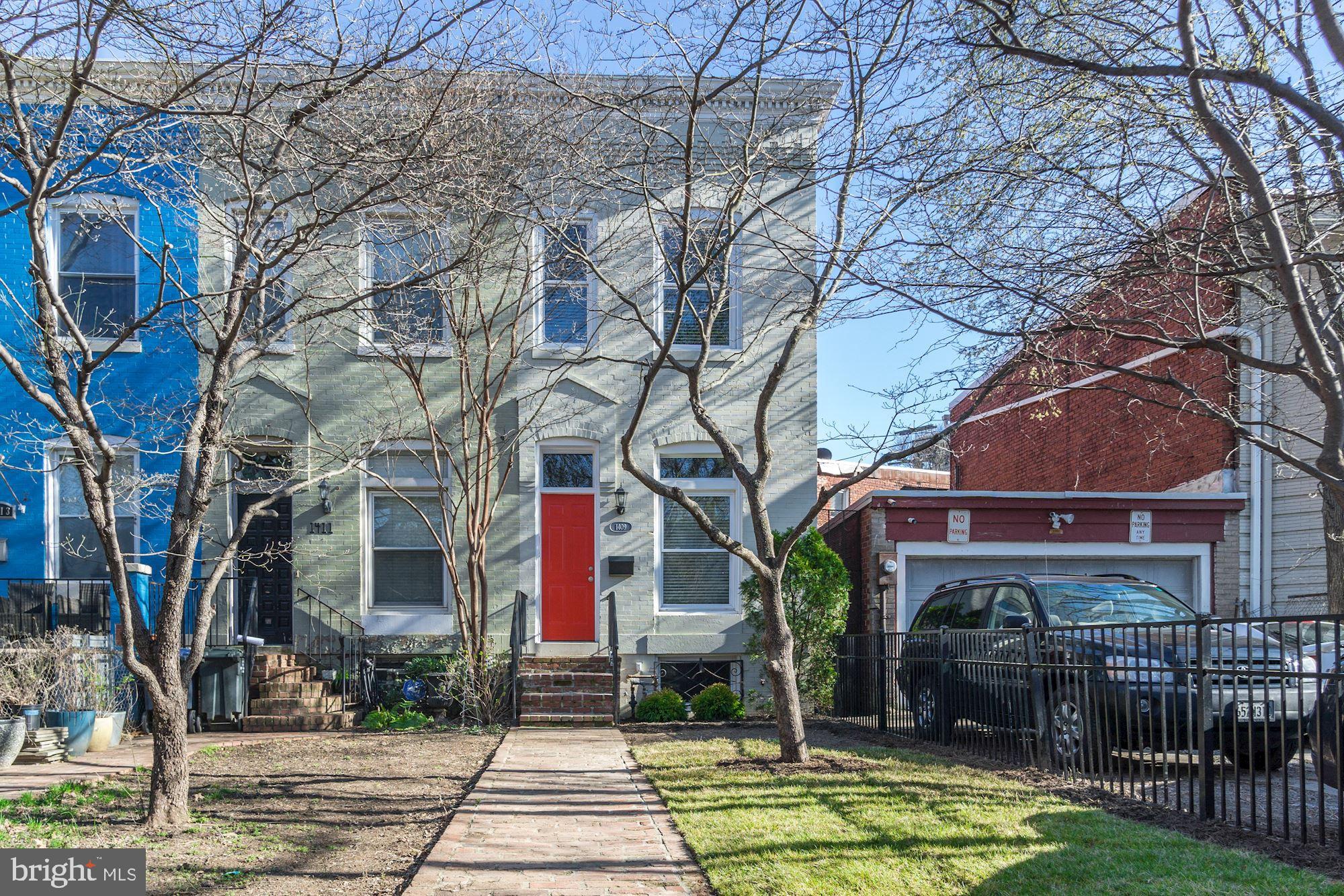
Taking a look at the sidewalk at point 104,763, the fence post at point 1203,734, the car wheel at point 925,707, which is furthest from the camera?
the car wheel at point 925,707

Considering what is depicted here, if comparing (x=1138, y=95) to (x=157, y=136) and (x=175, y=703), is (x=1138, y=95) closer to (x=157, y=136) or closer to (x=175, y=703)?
(x=175, y=703)

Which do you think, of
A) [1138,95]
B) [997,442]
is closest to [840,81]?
[1138,95]

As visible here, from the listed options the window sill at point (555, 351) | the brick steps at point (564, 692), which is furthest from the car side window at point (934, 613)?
the window sill at point (555, 351)

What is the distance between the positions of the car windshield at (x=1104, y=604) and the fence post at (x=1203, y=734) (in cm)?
342

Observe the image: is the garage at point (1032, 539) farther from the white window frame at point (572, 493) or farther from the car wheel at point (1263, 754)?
the car wheel at point (1263, 754)

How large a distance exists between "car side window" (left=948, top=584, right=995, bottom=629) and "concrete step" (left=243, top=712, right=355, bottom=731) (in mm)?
7429

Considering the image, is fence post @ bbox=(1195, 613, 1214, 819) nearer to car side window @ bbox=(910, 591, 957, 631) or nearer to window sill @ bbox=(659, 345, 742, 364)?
car side window @ bbox=(910, 591, 957, 631)

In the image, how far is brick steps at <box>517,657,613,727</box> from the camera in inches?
523

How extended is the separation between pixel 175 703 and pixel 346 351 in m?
8.66

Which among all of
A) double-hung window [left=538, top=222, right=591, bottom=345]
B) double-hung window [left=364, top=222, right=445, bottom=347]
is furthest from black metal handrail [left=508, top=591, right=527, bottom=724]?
double-hung window [left=538, top=222, right=591, bottom=345]

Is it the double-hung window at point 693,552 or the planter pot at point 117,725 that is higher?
the double-hung window at point 693,552

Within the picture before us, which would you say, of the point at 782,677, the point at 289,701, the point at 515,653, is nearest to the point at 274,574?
the point at 289,701

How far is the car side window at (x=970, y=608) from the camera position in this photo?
11.4m

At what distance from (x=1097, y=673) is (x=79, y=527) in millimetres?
12974
